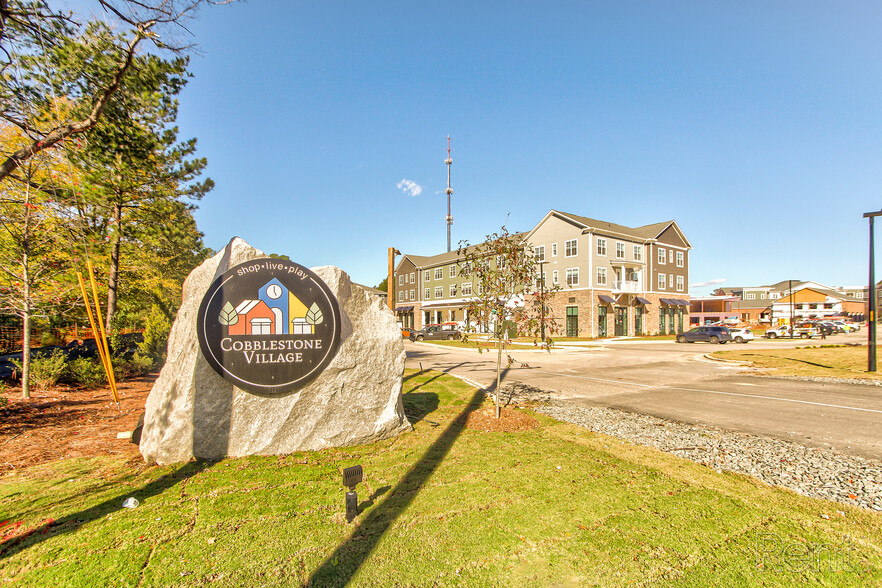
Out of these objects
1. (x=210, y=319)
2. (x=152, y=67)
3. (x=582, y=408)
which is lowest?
(x=582, y=408)

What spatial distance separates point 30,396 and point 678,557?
13479 millimetres

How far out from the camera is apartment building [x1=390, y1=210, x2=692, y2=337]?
3862cm

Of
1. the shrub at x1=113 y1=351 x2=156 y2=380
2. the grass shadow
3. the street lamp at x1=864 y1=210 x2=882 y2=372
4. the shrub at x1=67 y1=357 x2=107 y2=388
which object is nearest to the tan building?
the street lamp at x1=864 y1=210 x2=882 y2=372

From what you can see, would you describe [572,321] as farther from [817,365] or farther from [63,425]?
[63,425]

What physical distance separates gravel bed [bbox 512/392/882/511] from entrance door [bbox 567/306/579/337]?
3220cm

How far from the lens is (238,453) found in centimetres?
559

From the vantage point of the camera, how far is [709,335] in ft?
108

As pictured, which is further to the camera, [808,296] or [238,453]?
[808,296]

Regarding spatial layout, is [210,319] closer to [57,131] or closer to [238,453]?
[238,453]

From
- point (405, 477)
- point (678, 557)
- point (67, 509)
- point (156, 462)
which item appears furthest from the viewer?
point (156, 462)

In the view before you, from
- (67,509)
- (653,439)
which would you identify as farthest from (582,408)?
(67,509)

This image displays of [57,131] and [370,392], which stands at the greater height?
[57,131]

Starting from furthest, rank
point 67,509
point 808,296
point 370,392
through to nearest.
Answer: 1. point 808,296
2. point 370,392
3. point 67,509

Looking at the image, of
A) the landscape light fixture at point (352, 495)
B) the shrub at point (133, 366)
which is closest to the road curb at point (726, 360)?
the landscape light fixture at point (352, 495)
